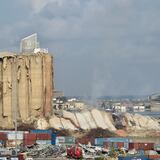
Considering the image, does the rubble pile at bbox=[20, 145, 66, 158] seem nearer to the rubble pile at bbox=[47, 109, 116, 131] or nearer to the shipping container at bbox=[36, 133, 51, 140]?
the shipping container at bbox=[36, 133, 51, 140]

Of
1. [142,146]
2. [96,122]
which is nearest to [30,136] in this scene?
[142,146]

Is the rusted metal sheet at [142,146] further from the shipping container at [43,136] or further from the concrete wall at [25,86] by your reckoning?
the concrete wall at [25,86]

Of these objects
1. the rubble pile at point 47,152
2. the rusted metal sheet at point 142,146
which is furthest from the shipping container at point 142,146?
the rubble pile at point 47,152

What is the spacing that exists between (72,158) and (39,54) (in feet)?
232

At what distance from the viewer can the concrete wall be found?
138m

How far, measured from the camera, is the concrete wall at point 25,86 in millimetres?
138000

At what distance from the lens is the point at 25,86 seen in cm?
13838

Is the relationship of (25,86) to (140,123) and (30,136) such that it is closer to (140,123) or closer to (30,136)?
(30,136)

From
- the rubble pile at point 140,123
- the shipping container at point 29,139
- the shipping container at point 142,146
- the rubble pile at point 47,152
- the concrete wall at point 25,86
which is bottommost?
the shipping container at point 142,146

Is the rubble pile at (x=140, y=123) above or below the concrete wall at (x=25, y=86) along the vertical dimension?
below

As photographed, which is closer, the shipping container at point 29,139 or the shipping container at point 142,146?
the shipping container at point 142,146

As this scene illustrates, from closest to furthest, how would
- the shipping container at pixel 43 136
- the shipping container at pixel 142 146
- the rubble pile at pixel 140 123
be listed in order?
1. the shipping container at pixel 142 146
2. the shipping container at pixel 43 136
3. the rubble pile at pixel 140 123

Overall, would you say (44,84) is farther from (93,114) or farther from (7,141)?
(7,141)

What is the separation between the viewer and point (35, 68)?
138m
